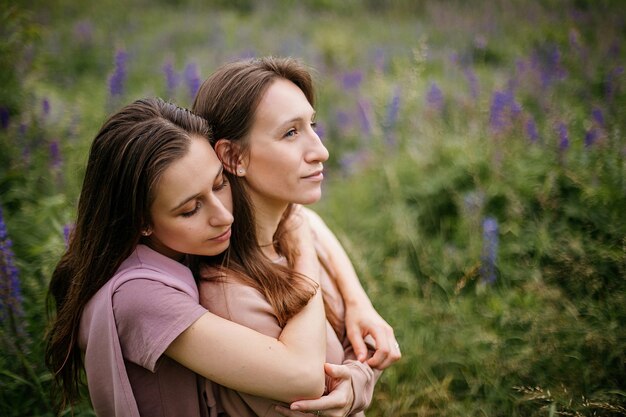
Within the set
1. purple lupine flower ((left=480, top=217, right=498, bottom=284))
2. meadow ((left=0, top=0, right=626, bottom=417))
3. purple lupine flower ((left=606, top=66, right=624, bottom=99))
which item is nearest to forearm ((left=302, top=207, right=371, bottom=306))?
meadow ((left=0, top=0, right=626, bottom=417))

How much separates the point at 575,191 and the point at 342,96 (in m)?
3.05

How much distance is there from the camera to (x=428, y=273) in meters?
3.13

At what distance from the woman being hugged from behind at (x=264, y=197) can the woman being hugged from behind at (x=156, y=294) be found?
9 cm

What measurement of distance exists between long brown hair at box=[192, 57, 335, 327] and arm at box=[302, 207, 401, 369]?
329 millimetres

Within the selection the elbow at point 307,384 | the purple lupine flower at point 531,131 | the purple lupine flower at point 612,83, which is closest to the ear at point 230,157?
the elbow at point 307,384

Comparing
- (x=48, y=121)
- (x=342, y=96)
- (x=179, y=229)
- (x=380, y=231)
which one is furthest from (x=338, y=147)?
(x=179, y=229)

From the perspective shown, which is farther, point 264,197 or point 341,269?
point 341,269

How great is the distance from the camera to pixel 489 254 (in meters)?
2.77

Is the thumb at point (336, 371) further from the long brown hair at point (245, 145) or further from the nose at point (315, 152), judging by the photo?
the nose at point (315, 152)

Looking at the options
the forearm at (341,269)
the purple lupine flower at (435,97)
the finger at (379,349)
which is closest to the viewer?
the finger at (379,349)

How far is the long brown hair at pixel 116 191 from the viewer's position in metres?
1.47

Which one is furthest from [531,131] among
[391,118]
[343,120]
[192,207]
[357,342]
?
[192,207]

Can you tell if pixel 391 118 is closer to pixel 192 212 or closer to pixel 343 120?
pixel 343 120

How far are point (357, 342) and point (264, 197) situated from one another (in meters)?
0.64
